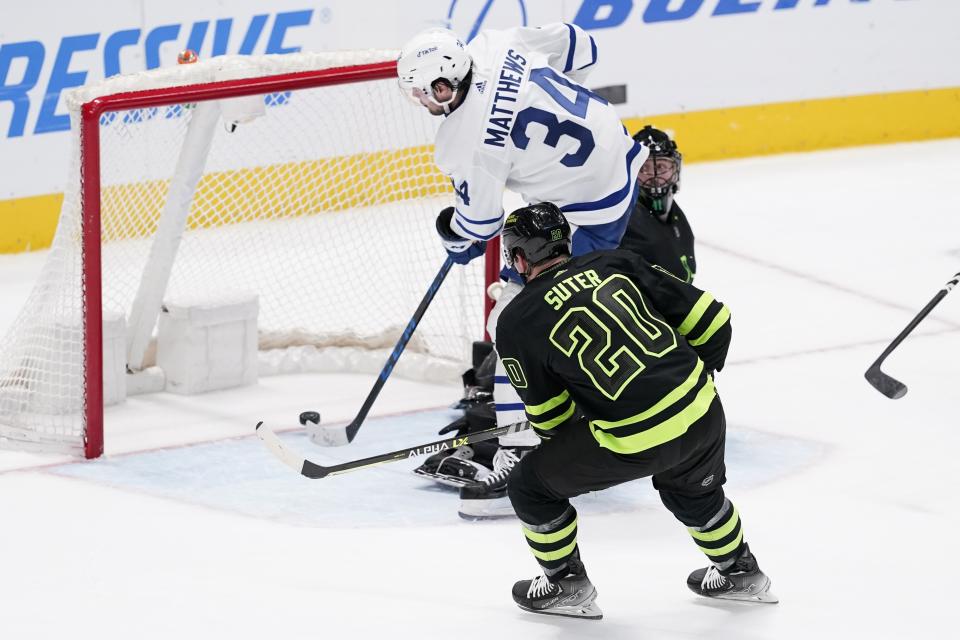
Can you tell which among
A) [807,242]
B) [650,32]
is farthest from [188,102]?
[650,32]

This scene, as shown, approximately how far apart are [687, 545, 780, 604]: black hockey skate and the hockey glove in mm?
1090

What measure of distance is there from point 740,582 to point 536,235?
34.6 inches

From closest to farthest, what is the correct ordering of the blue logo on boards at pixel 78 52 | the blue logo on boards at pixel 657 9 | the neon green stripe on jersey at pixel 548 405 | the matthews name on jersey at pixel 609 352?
1. the matthews name on jersey at pixel 609 352
2. the neon green stripe on jersey at pixel 548 405
3. the blue logo on boards at pixel 78 52
4. the blue logo on boards at pixel 657 9

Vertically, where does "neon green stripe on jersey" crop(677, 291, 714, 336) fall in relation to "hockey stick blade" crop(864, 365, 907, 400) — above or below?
above

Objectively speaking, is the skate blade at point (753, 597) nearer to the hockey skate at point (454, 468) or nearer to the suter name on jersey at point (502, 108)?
the hockey skate at point (454, 468)

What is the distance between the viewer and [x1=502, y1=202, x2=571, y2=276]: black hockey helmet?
10.7ft

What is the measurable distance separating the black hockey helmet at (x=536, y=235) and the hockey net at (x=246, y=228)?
160 cm

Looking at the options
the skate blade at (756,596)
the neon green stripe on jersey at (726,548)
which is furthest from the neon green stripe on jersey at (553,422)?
the skate blade at (756,596)

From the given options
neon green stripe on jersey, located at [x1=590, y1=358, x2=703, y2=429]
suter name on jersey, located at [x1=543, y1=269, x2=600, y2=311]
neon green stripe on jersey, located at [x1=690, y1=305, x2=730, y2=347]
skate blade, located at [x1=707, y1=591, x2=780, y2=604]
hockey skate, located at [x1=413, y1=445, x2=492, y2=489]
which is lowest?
skate blade, located at [x1=707, y1=591, x2=780, y2=604]

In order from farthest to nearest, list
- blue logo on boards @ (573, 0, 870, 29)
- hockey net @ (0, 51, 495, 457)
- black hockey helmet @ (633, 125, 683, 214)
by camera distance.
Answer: blue logo on boards @ (573, 0, 870, 29) → hockey net @ (0, 51, 495, 457) → black hockey helmet @ (633, 125, 683, 214)

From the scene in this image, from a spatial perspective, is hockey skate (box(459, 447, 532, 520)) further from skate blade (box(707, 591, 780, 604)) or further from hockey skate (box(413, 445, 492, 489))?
skate blade (box(707, 591, 780, 604))

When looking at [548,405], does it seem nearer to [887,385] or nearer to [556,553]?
[556,553]

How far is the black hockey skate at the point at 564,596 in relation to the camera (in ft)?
11.2

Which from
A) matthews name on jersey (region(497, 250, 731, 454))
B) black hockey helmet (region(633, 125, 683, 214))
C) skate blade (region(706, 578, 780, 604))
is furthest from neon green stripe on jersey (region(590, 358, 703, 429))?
black hockey helmet (region(633, 125, 683, 214))
